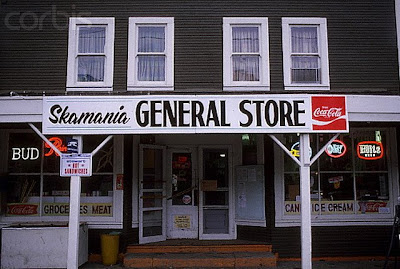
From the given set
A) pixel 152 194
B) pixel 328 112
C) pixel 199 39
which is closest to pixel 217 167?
pixel 152 194

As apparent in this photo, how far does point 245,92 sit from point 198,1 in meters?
2.55

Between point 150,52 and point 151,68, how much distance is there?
39 centimetres

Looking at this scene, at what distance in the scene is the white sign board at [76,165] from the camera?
7.66 metres

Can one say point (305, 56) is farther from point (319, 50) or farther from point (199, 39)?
point (199, 39)

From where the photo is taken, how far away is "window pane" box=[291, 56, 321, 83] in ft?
33.1

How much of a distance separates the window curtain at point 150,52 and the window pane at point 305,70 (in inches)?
126

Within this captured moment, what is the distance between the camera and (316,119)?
783 centimetres

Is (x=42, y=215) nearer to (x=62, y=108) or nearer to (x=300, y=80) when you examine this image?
(x=62, y=108)

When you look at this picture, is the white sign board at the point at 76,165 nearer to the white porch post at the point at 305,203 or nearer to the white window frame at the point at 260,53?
the white window frame at the point at 260,53

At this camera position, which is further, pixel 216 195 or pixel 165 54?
pixel 216 195

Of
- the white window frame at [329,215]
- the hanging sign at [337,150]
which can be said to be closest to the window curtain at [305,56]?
the hanging sign at [337,150]

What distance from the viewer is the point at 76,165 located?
768 cm

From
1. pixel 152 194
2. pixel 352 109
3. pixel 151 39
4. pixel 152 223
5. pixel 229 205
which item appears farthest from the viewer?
pixel 229 205

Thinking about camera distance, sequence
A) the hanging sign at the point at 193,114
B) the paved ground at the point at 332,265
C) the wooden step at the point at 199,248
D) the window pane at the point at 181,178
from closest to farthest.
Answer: the hanging sign at the point at 193,114
the paved ground at the point at 332,265
the wooden step at the point at 199,248
the window pane at the point at 181,178
